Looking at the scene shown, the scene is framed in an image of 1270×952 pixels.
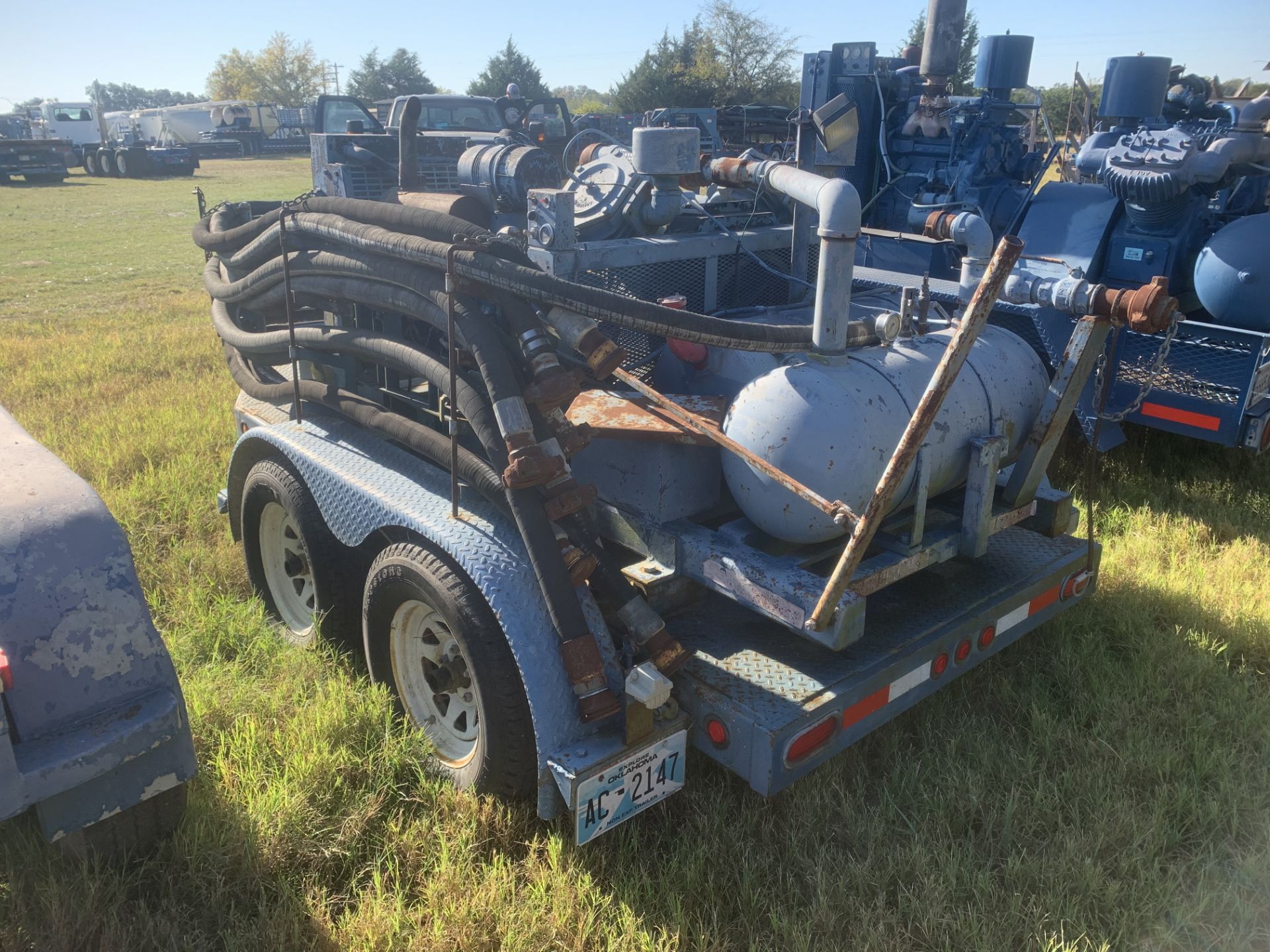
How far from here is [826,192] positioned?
259 centimetres

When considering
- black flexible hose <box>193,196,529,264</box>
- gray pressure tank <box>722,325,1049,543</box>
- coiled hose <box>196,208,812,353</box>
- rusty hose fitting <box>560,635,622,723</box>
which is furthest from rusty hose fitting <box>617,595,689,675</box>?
black flexible hose <box>193,196,529,264</box>

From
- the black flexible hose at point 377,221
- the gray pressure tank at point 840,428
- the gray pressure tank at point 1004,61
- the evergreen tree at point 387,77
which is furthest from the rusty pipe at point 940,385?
the evergreen tree at point 387,77

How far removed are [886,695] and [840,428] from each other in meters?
0.82

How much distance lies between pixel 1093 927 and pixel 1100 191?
4911 mm

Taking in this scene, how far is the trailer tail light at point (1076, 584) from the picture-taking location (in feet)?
11.2

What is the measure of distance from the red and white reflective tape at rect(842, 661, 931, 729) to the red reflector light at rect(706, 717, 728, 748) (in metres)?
0.34

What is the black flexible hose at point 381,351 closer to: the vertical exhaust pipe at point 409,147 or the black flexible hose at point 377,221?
the black flexible hose at point 377,221

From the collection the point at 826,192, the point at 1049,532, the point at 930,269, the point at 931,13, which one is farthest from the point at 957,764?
the point at 931,13

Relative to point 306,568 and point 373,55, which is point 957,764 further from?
point 373,55

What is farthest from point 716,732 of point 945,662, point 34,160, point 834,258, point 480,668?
point 34,160

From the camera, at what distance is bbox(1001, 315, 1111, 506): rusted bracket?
2.76 meters

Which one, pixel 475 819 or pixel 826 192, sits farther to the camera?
pixel 475 819

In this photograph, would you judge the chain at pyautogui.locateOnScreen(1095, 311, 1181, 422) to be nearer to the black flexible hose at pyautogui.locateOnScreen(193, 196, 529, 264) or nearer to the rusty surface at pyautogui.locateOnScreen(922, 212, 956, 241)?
the rusty surface at pyautogui.locateOnScreen(922, 212, 956, 241)

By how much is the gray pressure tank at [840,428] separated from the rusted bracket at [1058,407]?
0.46 ft
